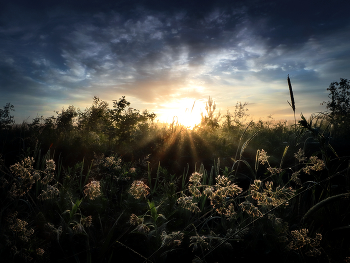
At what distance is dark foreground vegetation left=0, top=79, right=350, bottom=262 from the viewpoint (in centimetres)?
149

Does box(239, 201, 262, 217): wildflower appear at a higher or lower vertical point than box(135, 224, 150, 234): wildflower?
higher

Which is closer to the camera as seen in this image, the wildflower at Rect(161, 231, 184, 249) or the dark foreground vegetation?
the wildflower at Rect(161, 231, 184, 249)

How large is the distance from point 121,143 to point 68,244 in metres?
4.33

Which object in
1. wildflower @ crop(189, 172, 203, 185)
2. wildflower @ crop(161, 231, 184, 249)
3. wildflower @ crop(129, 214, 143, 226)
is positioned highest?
wildflower @ crop(189, 172, 203, 185)

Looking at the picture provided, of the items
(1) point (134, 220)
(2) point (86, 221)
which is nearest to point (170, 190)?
(1) point (134, 220)

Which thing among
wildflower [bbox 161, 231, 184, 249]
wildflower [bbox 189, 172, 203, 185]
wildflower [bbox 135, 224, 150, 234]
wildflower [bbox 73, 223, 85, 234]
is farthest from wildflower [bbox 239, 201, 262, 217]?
wildflower [bbox 73, 223, 85, 234]

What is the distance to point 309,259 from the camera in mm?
1743

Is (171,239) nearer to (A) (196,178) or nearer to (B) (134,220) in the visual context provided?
(B) (134,220)

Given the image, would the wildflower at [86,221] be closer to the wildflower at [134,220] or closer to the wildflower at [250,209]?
the wildflower at [134,220]

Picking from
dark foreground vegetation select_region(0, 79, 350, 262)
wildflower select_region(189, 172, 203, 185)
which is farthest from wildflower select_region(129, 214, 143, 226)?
wildflower select_region(189, 172, 203, 185)

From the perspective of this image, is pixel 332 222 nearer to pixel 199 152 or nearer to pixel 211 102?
pixel 199 152

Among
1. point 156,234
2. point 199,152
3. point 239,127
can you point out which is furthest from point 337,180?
point 239,127

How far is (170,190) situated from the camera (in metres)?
2.06

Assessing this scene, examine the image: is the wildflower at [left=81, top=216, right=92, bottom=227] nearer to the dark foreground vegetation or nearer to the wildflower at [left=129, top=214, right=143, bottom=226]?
the dark foreground vegetation
